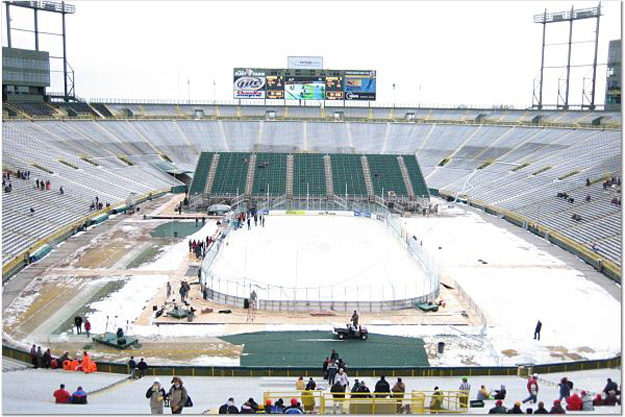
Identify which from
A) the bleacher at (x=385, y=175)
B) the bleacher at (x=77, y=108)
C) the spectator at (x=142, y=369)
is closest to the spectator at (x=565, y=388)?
the spectator at (x=142, y=369)

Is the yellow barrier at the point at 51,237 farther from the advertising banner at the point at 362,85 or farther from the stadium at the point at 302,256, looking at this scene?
the advertising banner at the point at 362,85

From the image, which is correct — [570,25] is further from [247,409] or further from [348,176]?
[247,409]

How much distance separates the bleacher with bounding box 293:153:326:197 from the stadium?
9.6 inches

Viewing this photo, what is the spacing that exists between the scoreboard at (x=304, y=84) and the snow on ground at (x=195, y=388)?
63.7m

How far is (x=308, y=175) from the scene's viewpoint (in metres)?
54.3

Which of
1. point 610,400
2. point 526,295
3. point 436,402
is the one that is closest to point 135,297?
point 436,402

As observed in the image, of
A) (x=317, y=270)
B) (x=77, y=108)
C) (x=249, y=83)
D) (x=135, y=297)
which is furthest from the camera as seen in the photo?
(x=249, y=83)

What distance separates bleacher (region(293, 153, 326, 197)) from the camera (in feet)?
170

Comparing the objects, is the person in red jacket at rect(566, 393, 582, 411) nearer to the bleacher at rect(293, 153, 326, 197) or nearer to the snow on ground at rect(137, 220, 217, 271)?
the snow on ground at rect(137, 220, 217, 271)

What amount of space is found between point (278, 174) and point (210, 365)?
37.4m

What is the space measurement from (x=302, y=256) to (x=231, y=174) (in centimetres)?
2510

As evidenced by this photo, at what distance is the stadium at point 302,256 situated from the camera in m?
16.1

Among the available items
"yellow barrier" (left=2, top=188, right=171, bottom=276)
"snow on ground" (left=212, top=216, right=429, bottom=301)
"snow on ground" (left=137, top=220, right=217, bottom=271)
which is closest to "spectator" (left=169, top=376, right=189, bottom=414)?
"snow on ground" (left=212, top=216, right=429, bottom=301)

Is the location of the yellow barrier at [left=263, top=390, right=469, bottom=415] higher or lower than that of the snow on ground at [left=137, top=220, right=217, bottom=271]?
higher
